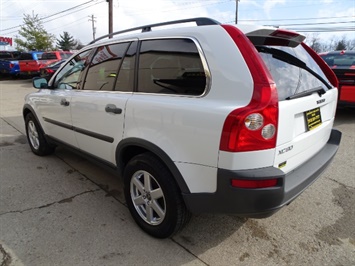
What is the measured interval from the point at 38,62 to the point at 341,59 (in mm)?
16804

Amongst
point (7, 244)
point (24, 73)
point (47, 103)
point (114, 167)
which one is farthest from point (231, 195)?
point (24, 73)

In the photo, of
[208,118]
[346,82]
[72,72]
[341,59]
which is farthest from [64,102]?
[341,59]

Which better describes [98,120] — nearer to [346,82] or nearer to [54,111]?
[54,111]

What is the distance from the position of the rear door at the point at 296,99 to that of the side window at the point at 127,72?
1117 millimetres

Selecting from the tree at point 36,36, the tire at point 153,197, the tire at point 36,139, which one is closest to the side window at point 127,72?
the tire at point 153,197

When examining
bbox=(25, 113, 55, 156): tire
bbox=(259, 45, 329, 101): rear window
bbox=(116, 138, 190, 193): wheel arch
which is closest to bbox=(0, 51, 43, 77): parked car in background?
bbox=(25, 113, 55, 156): tire

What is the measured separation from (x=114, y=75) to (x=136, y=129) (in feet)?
2.34

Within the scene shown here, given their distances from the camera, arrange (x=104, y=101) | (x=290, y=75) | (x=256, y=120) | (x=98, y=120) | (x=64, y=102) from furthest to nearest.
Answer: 1. (x=64, y=102)
2. (x=98, y=120)
3. (x=104, y=101)
4. (x=290, y=75)
5. (x=256, y=120)

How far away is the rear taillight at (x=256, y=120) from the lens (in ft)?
6.15

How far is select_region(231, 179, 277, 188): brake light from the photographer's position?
192 cm

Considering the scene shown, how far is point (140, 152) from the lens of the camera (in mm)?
2713

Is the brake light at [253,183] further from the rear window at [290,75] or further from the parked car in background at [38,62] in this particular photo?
the parked car in background at [38,62]

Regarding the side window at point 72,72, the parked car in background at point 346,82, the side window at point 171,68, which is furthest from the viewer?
the parked car in background at point 346,82

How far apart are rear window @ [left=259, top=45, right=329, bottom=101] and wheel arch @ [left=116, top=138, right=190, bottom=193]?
3.02 ft
